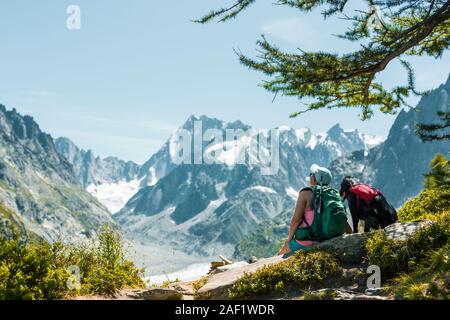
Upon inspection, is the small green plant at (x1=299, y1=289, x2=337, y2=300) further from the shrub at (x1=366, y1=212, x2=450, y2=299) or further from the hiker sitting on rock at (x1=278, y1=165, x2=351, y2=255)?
the hiker sitting on rock at (x1=278, y1=165, x2=351, y2=255)

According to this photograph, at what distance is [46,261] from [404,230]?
7.53 meters

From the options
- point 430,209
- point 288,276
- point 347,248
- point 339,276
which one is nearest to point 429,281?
point 339,276

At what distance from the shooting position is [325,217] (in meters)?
10.6

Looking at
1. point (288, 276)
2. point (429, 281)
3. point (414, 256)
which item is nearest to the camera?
point (429, 281)

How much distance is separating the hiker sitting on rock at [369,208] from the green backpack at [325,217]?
79 cm

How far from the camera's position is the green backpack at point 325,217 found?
404 inches

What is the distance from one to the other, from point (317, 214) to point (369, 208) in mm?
1778

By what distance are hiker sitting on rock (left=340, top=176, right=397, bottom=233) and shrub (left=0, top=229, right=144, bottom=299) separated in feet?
19.6

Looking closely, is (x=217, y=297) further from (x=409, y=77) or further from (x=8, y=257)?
(x=409, y=77)

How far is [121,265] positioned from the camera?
40.5ft

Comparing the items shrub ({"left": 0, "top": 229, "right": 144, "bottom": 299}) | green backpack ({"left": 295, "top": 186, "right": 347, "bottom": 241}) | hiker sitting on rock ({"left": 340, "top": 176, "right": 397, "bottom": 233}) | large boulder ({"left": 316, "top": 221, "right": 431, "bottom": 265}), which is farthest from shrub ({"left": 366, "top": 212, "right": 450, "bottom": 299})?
shrub ({"left": 0, "top": 229, "right": 144, "bottom": 299})

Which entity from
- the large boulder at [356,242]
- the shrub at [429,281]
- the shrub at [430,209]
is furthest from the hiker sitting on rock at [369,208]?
the shrub at [429,281]

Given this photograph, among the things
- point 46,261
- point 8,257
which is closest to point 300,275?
point 46,261

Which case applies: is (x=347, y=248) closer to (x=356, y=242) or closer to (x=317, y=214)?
(x=356, y=242)
